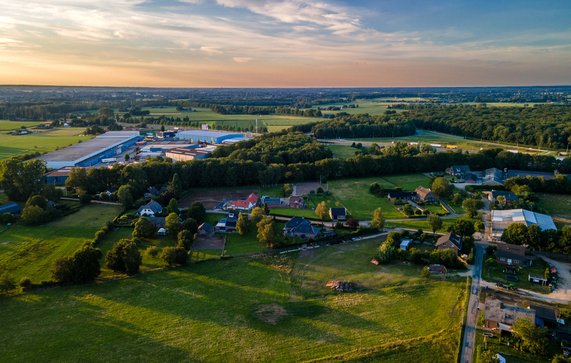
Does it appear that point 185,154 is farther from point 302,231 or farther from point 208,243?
point 302,231

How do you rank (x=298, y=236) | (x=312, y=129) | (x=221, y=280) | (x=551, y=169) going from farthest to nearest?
(x=312, y=129)
(x=551, y=169)
(x=298, y=236)
(x=221, y=280)

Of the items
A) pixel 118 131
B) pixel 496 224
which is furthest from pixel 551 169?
pixel 118 131

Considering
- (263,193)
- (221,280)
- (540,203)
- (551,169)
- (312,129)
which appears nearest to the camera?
(221,280)

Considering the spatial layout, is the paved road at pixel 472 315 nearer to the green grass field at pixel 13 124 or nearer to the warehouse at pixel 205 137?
the warehouse at pixel 205 137

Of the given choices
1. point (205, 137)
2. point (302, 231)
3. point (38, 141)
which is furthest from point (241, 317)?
point (38, 141)

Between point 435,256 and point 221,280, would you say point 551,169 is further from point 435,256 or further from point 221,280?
point 221,280

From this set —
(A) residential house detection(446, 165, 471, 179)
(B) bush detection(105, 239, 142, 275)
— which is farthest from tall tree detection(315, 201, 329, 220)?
(A) residential house detection(446, 165, 471, 179)

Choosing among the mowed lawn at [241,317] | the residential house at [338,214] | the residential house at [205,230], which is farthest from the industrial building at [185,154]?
the mowed lawn at [241,317]
